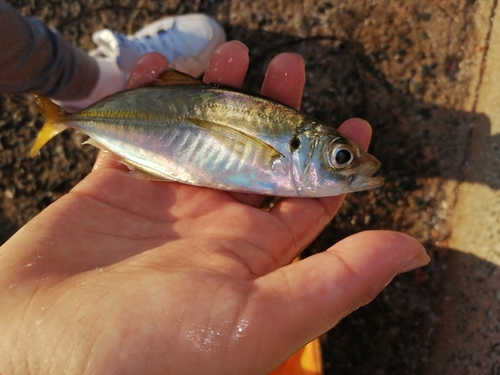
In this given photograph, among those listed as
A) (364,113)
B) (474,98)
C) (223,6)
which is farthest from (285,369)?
(223,6)

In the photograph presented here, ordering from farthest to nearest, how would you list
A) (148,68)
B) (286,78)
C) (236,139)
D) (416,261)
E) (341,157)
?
(148,68), (286,78), (236,139), (341,157), (416,261)

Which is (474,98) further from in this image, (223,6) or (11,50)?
(11,50)

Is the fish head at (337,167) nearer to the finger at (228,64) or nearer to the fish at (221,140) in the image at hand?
the fish at (221,140)

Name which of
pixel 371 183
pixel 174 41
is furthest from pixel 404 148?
pixel 174 41

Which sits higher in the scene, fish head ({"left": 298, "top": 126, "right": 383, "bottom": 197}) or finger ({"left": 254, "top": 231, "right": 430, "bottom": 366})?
fish head ({"left": 298, "top": 126, "right": 383, "bottom": 197})

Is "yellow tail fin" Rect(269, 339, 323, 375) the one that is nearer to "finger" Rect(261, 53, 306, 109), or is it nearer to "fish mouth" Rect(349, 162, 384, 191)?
"fish mouth" Rect(349, 162, 384, 191)

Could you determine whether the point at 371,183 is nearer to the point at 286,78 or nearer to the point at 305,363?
the point at 286,78

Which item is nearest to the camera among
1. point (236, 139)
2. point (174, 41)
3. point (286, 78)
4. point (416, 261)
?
point (416, 261)

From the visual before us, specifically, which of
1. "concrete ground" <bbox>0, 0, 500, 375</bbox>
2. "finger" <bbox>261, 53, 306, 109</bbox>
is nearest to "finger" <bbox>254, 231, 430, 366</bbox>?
"finger" <bbox>261, 53, 306, 109</bbox>
